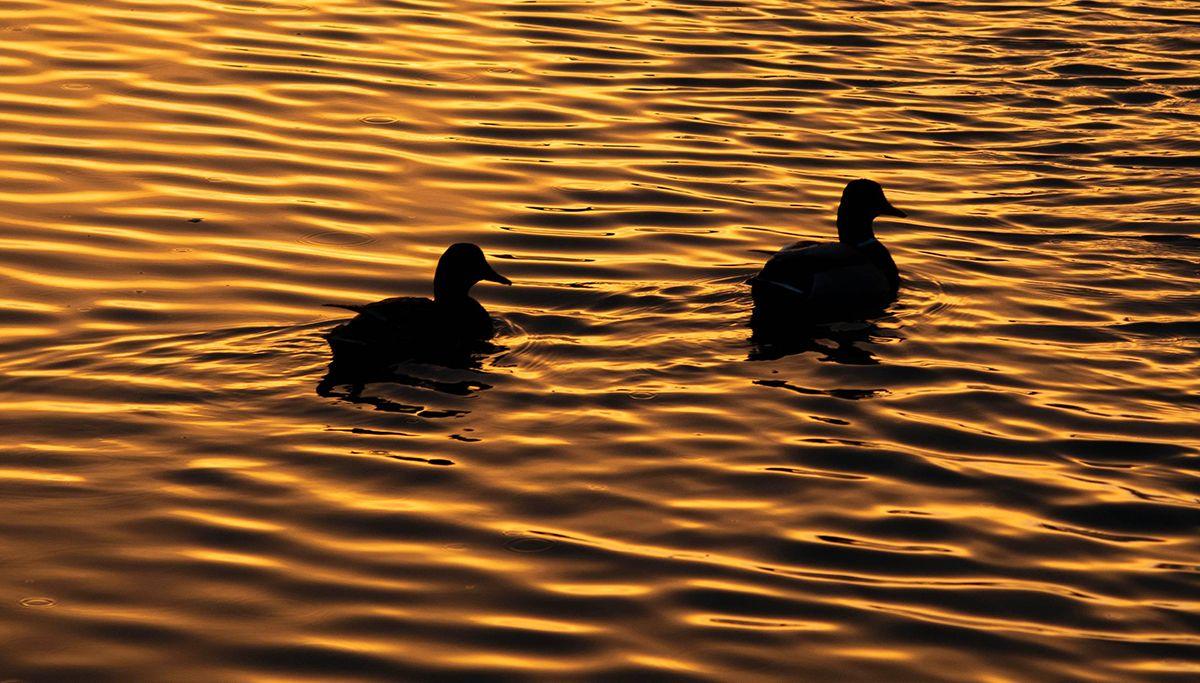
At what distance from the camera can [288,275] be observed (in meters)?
13.4

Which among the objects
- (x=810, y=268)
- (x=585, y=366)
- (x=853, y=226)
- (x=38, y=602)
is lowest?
(x=38, y=602)

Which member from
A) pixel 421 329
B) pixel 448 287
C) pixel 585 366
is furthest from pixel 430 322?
pixel 585 366

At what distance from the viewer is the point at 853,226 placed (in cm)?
1441

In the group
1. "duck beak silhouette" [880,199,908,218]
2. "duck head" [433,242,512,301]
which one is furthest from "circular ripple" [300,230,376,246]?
"duck beak silhouette" [880,199,908,218]

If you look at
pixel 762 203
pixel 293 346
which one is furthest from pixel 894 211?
pixel 293 346

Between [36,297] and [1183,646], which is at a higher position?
[36,297]

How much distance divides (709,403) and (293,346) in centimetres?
276

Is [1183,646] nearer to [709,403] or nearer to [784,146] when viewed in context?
[709,403]

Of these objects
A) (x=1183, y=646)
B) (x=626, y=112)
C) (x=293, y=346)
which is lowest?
(x=1183, y=646)

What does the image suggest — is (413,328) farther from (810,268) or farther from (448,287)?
(810,268)

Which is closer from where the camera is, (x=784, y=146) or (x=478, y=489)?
(x=478, y=489)

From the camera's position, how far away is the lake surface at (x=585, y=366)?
821 cm

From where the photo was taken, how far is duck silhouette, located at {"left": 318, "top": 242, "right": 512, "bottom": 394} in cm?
1137

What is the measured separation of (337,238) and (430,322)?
8.92ft
